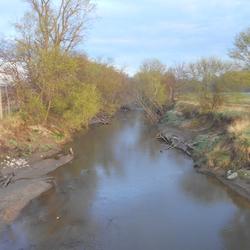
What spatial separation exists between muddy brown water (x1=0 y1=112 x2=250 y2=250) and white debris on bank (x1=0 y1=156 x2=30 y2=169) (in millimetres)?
2219

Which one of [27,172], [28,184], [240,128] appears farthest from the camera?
[240,128]

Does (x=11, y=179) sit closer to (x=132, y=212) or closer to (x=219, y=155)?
(x=132, y=212)

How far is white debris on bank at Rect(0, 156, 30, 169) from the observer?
19.6 meters

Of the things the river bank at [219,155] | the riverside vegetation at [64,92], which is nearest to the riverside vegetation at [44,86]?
the riverside vegetation at [64,92]

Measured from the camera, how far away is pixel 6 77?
29328 mm

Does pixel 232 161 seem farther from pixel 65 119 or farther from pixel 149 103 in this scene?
pixel 149 103

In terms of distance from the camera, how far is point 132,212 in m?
14.0

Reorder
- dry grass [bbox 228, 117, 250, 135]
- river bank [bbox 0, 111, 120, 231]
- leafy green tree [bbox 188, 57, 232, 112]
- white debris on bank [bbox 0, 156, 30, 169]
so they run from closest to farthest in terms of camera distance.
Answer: river bank [bbox 0, 111, 120, 231] → white debris on bank [bbox 0, 156, 30, 169] → dry grass [bbox 228, 117, 250, 135] → leafy green tree [bbox 188, 57, 232, 112]

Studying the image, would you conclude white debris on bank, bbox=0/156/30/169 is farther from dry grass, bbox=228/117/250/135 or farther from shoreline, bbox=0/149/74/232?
dry grass, bbox=228/117/250/135

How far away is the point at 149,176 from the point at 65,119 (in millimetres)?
17012

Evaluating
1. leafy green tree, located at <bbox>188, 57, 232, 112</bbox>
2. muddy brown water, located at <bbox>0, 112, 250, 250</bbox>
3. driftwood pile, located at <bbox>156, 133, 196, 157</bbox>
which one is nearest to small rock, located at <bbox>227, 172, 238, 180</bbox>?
muddy brown water, located at <bbox>0, 112, 250, 250</bbox>

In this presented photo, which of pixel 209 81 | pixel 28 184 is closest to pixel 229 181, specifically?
pixel 28 184

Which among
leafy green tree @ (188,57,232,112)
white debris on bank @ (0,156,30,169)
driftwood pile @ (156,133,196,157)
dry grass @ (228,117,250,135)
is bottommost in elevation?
driftwood pile @ (156,133,196,157)

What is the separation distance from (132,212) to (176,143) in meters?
15.8
